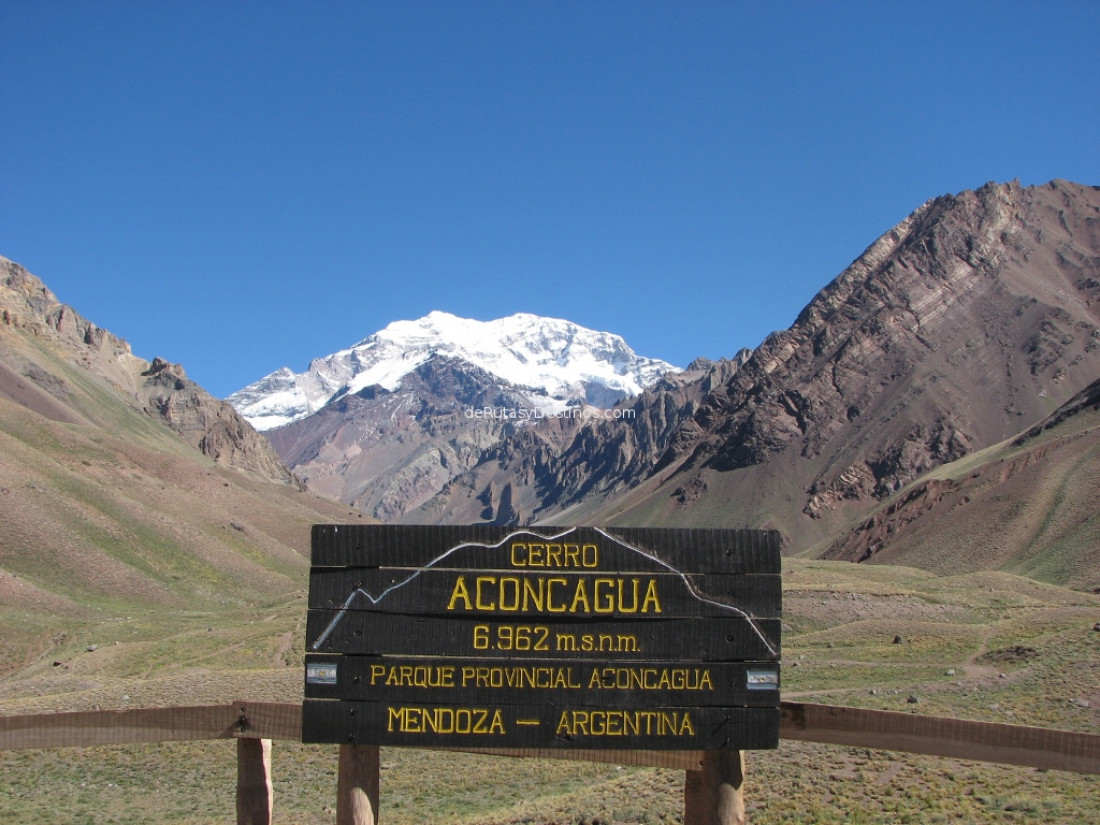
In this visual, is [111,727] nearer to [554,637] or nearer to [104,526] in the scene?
[554,637]

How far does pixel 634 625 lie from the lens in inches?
355

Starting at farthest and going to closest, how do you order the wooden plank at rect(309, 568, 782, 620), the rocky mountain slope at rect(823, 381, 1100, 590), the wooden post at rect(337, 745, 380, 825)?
the rocky mountain slope at rect(823, 381, 1100, 590), the wooden post at rect(337, 745, 380, 825), the wooden plank at rect(309, 568, 782, 620)

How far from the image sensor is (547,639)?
9039 millimetres

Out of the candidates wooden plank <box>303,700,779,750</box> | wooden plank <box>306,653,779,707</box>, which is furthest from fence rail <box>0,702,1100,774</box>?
wooden plank <box>306,653,779,707</box>

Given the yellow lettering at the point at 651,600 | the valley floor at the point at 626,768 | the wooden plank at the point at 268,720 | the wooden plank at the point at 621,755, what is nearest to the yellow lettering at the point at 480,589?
the wooden plank at the point at 621,755

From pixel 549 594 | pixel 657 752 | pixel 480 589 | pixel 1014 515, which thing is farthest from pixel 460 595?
pixel 1014 515

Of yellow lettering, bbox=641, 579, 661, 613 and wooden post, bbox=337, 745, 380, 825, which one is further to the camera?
wooden post, bbox=337, 745, 380, 825

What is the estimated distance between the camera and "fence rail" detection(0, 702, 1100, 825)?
8.97 m

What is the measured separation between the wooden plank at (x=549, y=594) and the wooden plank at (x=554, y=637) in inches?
3.2

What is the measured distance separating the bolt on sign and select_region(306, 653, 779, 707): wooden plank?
0.01 meters

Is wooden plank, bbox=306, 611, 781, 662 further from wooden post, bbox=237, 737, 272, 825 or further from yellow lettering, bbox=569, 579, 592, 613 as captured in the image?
wooden post, bbox=237, 737, 272, 825

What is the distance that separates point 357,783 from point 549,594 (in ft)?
8.14

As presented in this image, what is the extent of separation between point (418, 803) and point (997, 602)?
5108 centimetres

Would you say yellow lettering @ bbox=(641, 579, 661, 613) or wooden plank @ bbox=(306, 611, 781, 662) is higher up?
yellow lettering @ bbox=(641, 579, 661, 613)
